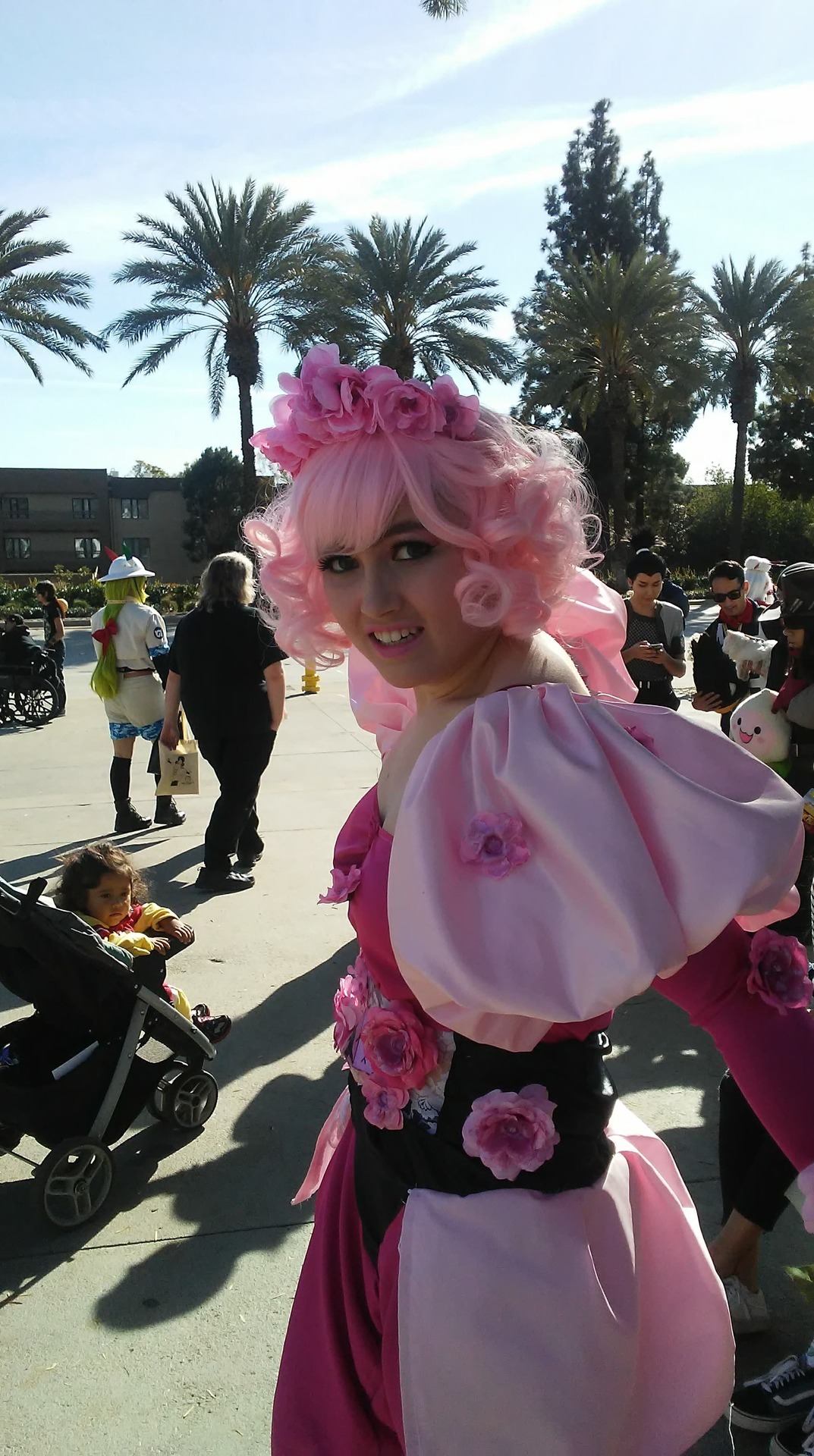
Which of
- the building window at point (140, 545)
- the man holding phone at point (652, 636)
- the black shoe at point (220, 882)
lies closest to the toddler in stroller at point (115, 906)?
the black shoe at point (220, 882)

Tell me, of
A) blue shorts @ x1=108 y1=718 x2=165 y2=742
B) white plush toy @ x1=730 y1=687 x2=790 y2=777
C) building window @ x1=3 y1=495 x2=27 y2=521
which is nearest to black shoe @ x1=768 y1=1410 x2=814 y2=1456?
white plush toy @ x1=730 y1=687 x2=790 y2=777

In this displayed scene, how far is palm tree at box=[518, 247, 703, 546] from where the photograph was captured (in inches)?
926

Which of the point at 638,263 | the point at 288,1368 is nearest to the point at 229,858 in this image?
the point at 288,1368

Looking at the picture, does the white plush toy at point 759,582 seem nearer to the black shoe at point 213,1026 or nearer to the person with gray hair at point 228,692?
the person with gray hair at point 228,692

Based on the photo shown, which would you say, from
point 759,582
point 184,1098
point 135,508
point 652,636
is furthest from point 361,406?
point 135,508

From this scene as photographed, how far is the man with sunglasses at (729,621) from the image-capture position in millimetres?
4887

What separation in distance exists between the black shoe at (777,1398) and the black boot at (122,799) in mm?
5195

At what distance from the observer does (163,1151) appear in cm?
306

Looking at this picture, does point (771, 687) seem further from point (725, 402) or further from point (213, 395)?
point (725, 402)

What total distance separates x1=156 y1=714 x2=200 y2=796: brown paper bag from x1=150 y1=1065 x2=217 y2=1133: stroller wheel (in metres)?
3.11

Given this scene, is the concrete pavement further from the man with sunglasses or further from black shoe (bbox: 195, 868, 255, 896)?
the man with sunglasses

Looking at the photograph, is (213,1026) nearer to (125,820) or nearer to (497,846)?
(497,846)

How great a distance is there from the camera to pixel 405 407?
1397mm

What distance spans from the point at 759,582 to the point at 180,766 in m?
3.45
